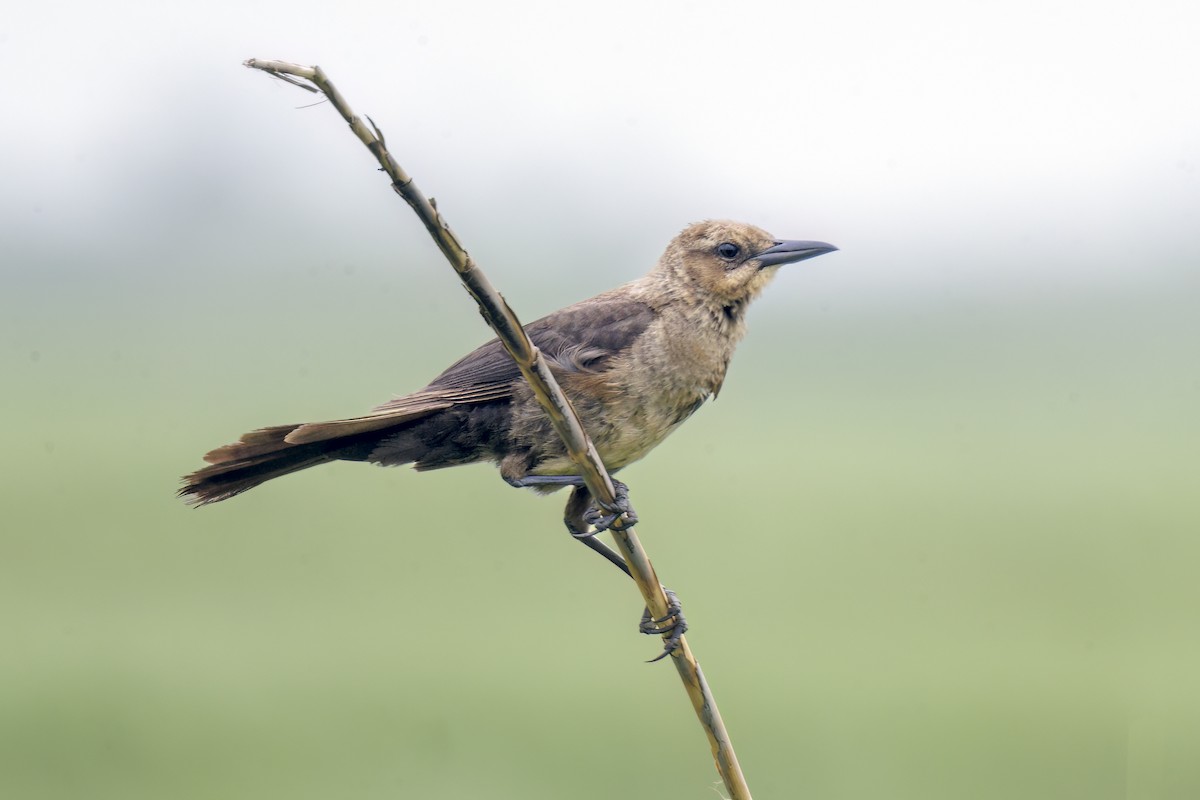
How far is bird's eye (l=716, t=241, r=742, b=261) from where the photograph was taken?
166 inches

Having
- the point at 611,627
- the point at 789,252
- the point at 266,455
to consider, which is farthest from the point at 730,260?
the point at 611,627

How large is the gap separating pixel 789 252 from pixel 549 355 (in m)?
0.85

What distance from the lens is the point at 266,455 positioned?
3248 millimetres

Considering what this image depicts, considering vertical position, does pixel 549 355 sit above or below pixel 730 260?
below

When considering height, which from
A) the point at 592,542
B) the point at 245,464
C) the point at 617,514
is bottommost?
the point at 617,514

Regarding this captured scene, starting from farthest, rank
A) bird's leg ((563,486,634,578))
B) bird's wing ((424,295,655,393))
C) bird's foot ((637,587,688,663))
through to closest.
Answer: bird's leg ((563,486,634,578)) < bird's wing ((424,295,655,393)) < bird's foot ((637,587,688,663))

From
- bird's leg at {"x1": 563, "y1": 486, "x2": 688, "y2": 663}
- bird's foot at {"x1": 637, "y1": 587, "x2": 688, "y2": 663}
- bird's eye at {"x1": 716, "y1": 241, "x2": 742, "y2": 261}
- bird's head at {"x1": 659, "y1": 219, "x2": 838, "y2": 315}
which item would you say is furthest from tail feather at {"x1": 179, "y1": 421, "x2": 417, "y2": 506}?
bird's eye at {"x1": 716, "y1": 241, "x2": 742, "y2": 261}

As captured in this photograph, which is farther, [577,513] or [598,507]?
[577,513]

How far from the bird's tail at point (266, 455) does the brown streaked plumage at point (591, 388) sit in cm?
3

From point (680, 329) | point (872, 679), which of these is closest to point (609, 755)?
point (872, 679)

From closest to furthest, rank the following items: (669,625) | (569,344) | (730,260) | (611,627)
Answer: (669,625) → (569,344) → (730,260) → (611,627)

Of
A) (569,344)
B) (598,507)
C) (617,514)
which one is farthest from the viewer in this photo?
(569,344)

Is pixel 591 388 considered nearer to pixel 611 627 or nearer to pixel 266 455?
pixel 266 455

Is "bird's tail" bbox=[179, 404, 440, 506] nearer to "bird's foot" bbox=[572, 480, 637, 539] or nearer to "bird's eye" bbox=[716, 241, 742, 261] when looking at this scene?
"bird's foot" bbox=[572, 480, 637, 539]
